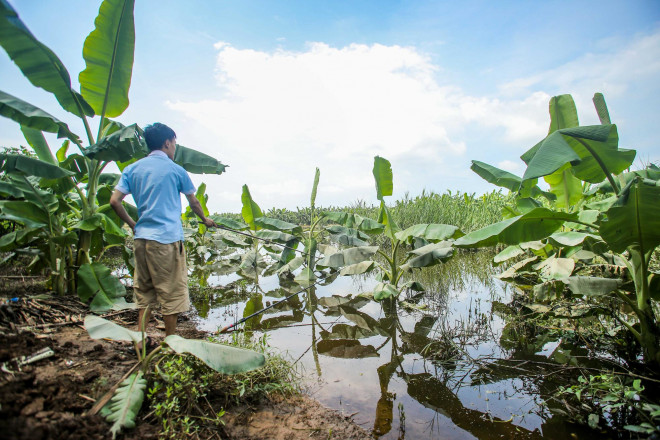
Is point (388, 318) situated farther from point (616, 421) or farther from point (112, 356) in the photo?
point (112, 356)

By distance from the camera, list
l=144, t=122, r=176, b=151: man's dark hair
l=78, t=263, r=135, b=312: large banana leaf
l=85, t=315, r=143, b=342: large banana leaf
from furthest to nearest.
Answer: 1. l=78, t=263, r=135, b=312: large banana leaf
2. l=144, t=122, r=176, b=151: man's dark hair
3. l=85, t=315, r=143, b=342: large banana leaf

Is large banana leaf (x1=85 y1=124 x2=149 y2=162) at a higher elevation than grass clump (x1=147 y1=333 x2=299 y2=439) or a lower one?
higher

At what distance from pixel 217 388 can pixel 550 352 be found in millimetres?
3474

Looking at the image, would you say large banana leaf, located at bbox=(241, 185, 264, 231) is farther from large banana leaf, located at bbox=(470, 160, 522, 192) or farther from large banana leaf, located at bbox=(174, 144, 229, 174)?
large banana leaf, located at bbox=(470, 160, 522, 192)

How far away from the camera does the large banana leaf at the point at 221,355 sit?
206 centimetres

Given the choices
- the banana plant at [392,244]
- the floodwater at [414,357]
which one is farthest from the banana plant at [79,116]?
the banana plant at [392,244]

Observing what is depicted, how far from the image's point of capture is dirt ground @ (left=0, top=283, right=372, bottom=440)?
5.39 feet

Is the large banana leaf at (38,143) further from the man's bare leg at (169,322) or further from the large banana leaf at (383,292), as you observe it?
the large banana leaf at (383,292)

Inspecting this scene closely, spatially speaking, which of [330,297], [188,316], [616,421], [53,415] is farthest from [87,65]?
[616,421]

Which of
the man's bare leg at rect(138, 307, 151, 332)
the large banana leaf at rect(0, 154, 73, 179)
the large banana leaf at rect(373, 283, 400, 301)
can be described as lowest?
the man's bare leg at rect(138, 307, 151, 332)

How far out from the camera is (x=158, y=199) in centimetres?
314

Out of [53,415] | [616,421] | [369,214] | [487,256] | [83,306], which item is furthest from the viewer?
[369,214]

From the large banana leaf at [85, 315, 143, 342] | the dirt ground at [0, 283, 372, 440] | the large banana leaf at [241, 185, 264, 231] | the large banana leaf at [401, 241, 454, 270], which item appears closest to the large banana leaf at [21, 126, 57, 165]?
the dirt ground at [0, 283, 372, 440]

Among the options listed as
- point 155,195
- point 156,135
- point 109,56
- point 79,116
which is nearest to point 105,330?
point 155,195
